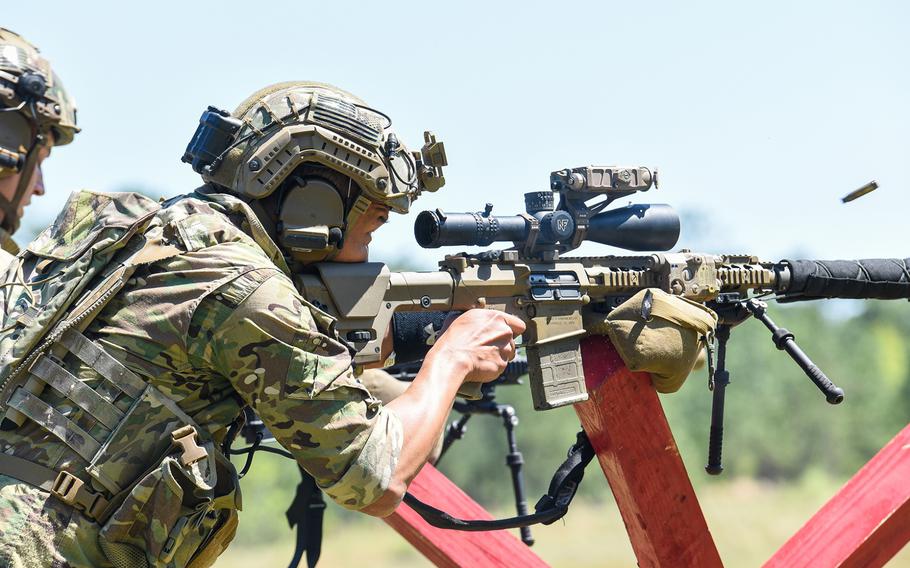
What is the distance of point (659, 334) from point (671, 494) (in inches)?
24.7

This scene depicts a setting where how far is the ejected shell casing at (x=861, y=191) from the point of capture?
5.09m

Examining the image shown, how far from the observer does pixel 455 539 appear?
15.9ft

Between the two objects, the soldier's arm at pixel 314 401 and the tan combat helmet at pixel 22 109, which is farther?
the tan combat helmet at pixel 22 109

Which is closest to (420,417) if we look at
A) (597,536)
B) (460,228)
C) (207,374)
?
(207,374)

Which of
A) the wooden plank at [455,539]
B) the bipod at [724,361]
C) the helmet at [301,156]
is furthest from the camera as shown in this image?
the wooden plank at [455,539]

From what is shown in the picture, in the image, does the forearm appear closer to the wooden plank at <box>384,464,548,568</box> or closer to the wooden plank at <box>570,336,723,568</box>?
the wooden plank at <box>570,336,723,568</box>

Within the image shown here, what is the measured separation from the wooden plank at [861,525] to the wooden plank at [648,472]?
1.41 feet

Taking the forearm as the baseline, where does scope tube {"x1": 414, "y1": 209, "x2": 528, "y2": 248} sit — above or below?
above

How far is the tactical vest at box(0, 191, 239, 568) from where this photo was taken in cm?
297

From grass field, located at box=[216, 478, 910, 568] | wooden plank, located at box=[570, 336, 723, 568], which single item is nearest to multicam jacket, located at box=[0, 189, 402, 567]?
wooden plank, located at box=[570, 336, 723, 568]

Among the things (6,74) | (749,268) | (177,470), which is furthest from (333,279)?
(6,74)

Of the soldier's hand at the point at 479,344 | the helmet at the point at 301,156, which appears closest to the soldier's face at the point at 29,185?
the helmet at the point at 301,156

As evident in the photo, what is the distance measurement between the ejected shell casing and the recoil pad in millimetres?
299

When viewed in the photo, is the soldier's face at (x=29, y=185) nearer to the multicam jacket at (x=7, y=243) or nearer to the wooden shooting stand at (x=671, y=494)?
the multicam jacket at (x=7, y=243)
